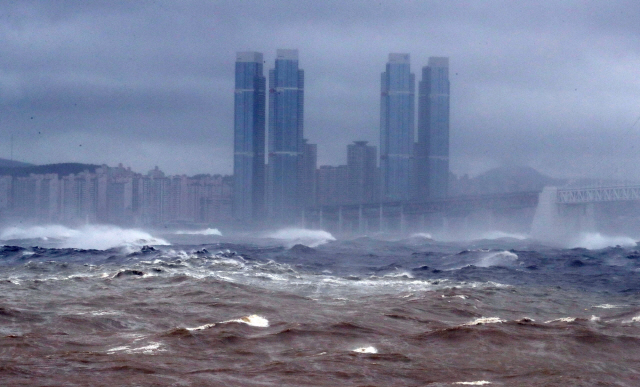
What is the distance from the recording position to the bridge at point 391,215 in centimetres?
11525

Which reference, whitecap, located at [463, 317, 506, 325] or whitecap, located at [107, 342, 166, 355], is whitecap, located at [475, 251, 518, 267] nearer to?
whitecap, located at [463, 317, 506, 325]

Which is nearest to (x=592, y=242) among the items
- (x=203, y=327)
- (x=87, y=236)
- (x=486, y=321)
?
(x=87, y=236)

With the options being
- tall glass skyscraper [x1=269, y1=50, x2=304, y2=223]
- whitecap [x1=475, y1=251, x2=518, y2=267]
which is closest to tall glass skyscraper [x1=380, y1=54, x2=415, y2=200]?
tall glass skyscraper [x1=269, y1=50, x2=304, y2=223]

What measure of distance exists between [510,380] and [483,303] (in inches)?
380

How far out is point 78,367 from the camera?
13.2 metres

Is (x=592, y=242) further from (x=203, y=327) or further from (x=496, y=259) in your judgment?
(x=203, y=327)

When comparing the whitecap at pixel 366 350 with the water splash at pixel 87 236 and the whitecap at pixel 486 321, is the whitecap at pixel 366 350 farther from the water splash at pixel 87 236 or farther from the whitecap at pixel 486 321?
the water splash at pixel 87 236

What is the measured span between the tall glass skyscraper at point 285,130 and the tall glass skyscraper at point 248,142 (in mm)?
2235

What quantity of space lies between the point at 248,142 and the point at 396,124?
3205cm

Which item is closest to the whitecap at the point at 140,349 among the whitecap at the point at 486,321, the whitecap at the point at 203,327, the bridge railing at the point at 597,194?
the whitecap at the point at 203,327

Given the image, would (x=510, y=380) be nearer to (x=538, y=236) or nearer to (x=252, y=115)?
(x=538, y=236)

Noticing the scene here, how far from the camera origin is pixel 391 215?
396 ft

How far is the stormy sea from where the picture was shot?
513 inches

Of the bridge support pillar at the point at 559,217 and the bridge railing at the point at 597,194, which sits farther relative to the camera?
the bridge support pillar at the point at 559,217
